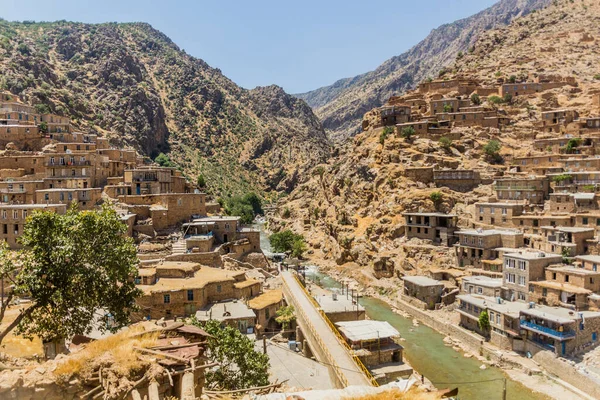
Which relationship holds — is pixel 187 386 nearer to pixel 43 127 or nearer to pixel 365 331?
pixel 365 331

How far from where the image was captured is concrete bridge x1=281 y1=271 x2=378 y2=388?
2068cm

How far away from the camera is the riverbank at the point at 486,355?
26.0m

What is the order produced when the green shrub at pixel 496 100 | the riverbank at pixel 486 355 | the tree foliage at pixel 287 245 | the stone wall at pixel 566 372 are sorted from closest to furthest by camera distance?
1. the stone wall at pixel 566 372
2. the riverbank at pixel 486 355
3. the tree foliage at pixel 287 245
4. the green shrub at pixel 496 100

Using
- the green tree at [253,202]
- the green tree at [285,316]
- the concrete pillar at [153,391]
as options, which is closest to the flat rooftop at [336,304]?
the green tree at [285,316]

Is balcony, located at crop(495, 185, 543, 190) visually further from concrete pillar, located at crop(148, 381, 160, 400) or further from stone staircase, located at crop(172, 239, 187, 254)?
concrete pillar, located at crop(148, 381, 160, 400)

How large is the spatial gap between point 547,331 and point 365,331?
12367 mm

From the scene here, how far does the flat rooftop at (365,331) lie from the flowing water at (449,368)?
13.0 feet

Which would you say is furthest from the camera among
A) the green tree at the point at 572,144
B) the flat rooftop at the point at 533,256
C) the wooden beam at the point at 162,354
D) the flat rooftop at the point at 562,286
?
the green tree at the point at 572,144

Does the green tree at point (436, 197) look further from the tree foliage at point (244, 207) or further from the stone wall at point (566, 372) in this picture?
the tree foliage at point (244, 207)

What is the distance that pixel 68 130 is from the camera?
53.3 metres

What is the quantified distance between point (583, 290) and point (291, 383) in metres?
23.1

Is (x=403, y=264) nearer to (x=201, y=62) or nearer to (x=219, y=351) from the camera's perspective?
(x=219, y=351)

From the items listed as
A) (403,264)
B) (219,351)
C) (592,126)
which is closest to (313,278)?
(403,264)

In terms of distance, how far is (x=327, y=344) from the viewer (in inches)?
971
